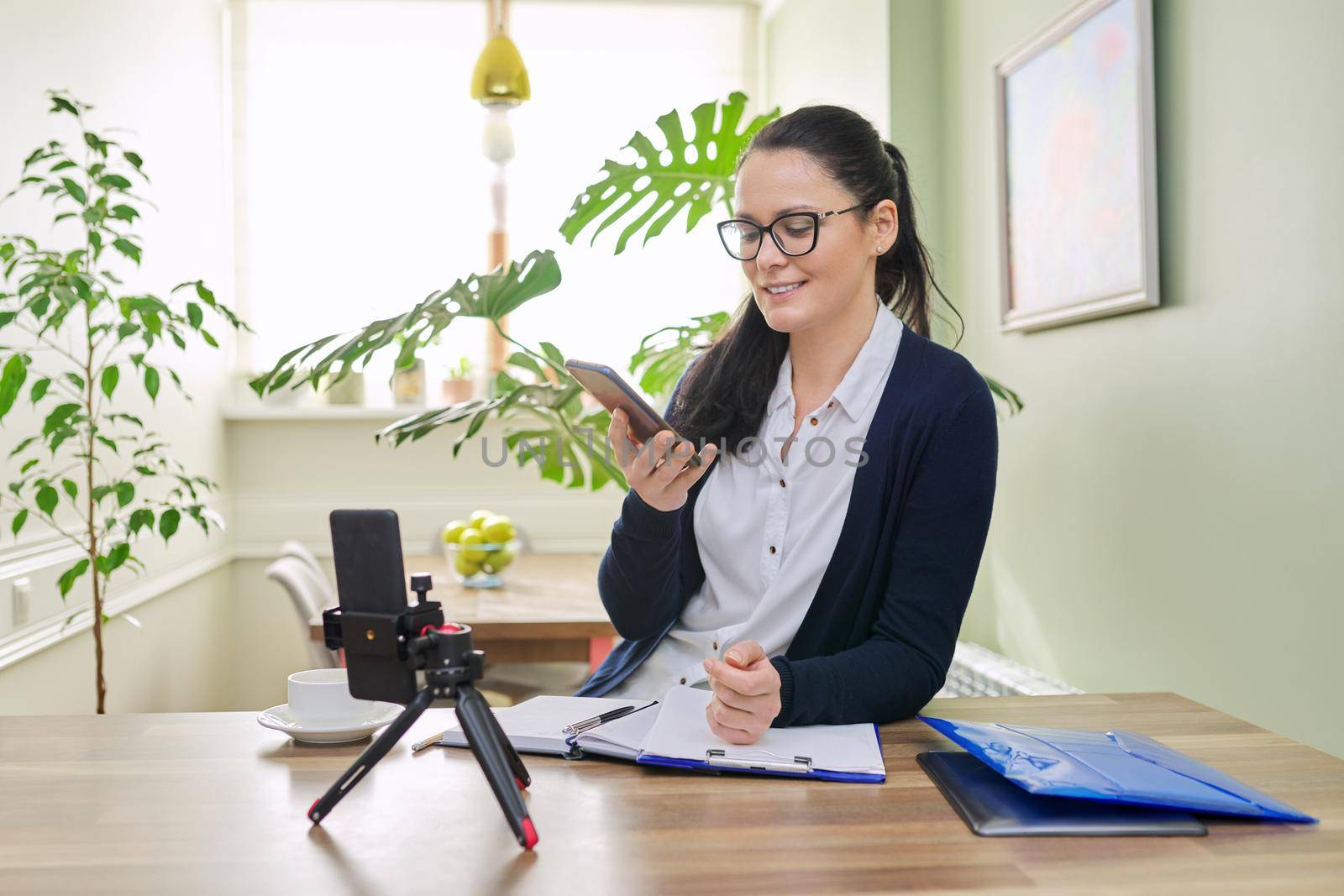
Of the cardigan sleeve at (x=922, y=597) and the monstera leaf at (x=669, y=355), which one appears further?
the monstera leaf at (x=669, y=355)

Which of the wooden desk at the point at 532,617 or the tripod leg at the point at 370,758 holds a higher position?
the tripod leg at the point at 370,758

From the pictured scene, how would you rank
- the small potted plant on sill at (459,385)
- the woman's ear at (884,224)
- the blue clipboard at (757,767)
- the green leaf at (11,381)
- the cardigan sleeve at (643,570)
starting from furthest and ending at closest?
the small potted plant on sill at (459,385) < the green leaf at (11,381) < the woman's ear at (884,224) < the cardigan sleeve at (643,570) < the blue clipboard at (757,767)

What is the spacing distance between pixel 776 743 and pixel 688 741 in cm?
8

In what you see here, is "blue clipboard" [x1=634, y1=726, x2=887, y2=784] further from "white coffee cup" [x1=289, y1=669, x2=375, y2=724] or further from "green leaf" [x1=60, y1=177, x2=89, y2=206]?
"green leaf" [x1=60, y1=177, x2=89, y2=206]

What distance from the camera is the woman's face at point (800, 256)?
140 centimetres

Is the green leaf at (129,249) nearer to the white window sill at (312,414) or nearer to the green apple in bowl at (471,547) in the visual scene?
A: the green apple in bowl at (471,547)

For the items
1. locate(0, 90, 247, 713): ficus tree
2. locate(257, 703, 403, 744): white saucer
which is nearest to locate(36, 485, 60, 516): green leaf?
locate(0, 90, 247, 713): ficus tree

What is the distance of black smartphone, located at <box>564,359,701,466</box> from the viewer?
3.37ft

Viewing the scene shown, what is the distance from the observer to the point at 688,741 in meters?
1.06

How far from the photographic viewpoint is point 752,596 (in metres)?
1.45

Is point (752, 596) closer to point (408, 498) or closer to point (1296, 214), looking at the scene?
point (1296, 214)

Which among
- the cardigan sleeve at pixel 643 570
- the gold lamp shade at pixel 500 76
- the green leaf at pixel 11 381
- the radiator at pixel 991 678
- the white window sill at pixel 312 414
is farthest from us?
the white window sill at pixel 312 414

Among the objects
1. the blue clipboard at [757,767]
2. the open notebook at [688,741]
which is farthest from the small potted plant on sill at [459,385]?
→ the blue clipboard at [757,767]

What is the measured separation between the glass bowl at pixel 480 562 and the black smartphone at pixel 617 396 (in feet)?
6.11
